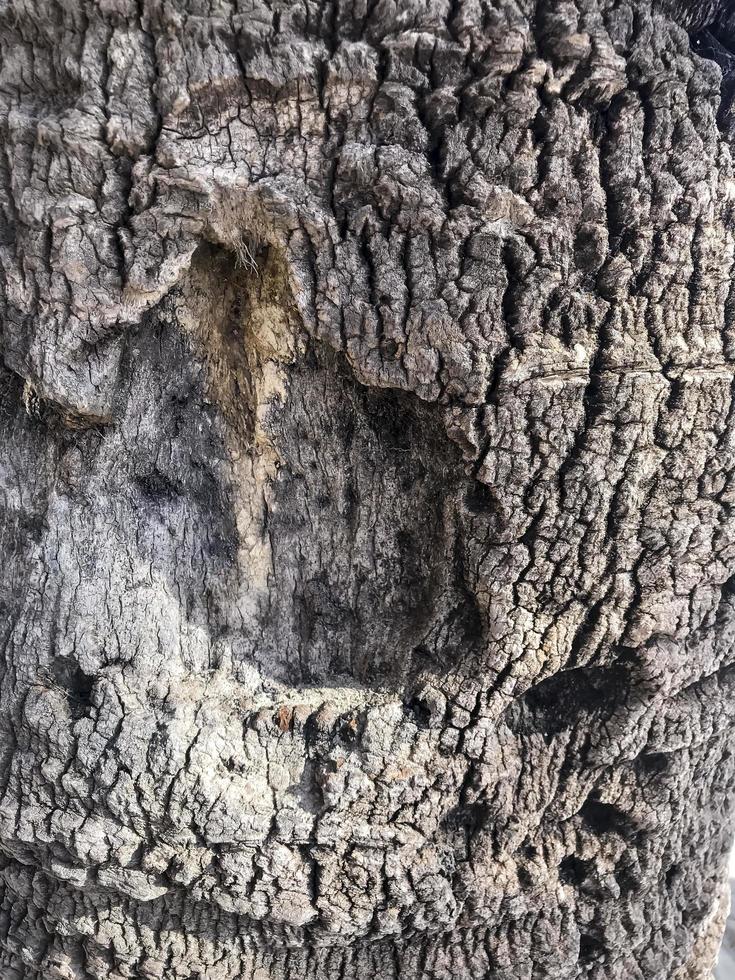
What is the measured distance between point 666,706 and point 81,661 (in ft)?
5.16

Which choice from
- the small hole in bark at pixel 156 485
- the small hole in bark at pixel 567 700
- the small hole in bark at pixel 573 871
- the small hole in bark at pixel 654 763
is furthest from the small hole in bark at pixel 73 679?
the small hole in bark at pixel 654 763

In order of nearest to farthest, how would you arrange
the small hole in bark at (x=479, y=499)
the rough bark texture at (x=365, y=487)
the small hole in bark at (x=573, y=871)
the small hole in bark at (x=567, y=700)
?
the rough bark texture at (x=365, y=487) < the small hole in bark at (x=479, y=499) < the small hole in bark at (x=567, y=700) < the small hole in bark at (x=573, y=871)

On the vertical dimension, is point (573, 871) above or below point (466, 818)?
below

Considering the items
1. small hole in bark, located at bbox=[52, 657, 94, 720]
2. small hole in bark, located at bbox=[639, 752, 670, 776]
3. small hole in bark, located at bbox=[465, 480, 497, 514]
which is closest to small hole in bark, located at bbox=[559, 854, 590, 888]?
small hole in bark, located at bbox=[639, 752, 670, 776]

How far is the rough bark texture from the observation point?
1622mm

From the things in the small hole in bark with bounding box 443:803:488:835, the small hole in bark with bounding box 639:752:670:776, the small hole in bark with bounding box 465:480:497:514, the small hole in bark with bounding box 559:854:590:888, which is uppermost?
the small hole in bark with bounding box 465:480:497:514

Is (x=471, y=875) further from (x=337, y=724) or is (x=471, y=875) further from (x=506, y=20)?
(x=506, y=20)

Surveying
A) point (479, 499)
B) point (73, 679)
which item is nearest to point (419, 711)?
point (479, 499)

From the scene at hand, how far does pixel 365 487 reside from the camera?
196cm

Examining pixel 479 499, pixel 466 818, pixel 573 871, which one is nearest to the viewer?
pixel 479 499

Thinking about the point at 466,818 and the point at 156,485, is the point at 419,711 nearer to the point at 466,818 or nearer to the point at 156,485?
the point at 466,818

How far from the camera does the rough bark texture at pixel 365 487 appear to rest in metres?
1.62

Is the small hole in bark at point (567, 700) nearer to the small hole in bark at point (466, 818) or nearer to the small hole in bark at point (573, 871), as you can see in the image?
the small hole in bark at point (466, 818)

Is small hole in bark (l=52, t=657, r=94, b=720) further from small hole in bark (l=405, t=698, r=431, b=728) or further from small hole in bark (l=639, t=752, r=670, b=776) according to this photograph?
small hole in bark (l=639, t=752, r=670, b=776)
